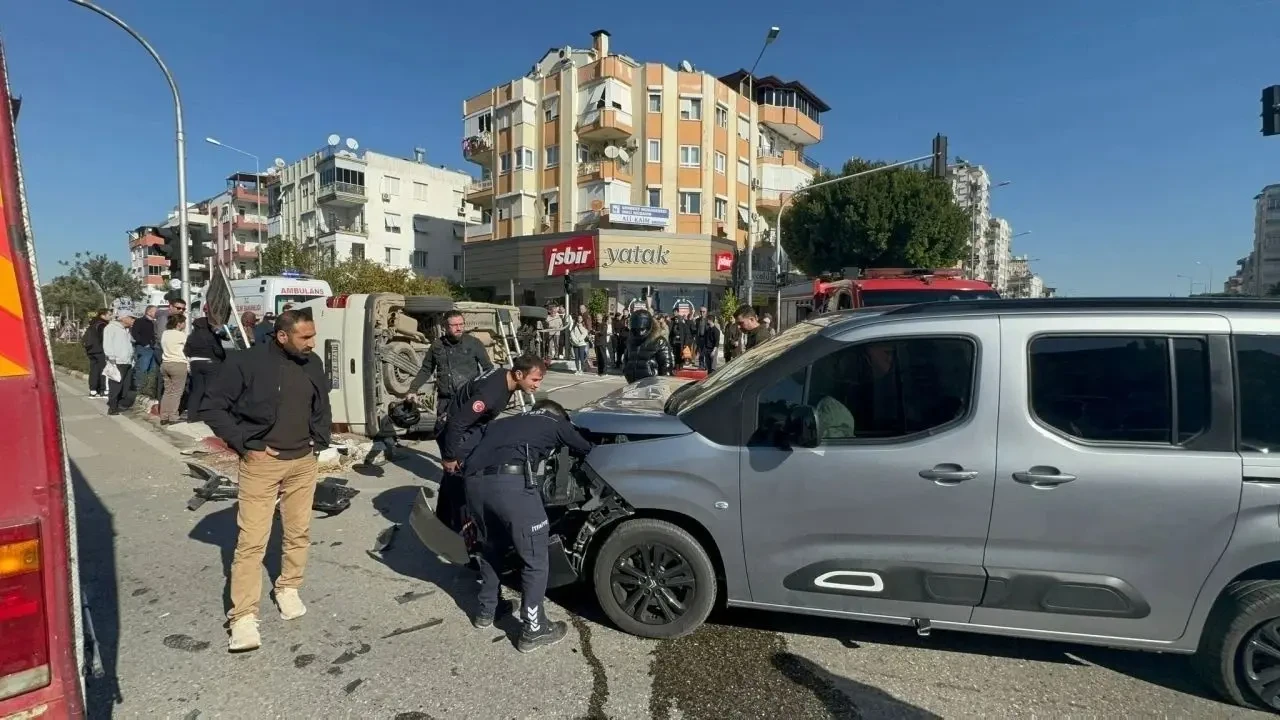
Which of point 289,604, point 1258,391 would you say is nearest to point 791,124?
point 1258,391

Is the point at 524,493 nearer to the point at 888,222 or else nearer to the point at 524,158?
the point at 888,222

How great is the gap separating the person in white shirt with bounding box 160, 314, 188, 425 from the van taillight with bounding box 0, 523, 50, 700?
980 centimetres

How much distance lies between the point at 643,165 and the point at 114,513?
111 feet

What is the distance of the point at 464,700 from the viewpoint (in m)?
2.95

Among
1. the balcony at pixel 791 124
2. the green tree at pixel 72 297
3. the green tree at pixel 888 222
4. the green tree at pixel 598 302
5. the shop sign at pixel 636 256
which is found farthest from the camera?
the green tree at pixel 72 297

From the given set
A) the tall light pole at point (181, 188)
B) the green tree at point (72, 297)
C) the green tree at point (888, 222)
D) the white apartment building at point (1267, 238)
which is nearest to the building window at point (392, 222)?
the green tree at point (72, 297)

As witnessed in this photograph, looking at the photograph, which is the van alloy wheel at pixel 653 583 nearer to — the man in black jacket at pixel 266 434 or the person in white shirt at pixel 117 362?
the man in black jacket at pixel 266 434

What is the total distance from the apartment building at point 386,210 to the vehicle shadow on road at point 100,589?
46.2m

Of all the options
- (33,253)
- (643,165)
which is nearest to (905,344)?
(33,253)

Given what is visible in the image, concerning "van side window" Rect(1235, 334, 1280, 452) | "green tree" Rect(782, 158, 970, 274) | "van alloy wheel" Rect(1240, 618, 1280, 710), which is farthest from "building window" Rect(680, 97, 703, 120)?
"van alloy wheel" Rect(1240, 618, 1280, 710)

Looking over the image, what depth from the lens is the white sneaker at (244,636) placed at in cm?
335

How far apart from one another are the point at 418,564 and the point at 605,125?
34.2 meters

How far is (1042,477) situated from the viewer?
2.84 meters

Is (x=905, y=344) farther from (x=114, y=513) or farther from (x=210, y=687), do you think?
(x=114, y=513)
